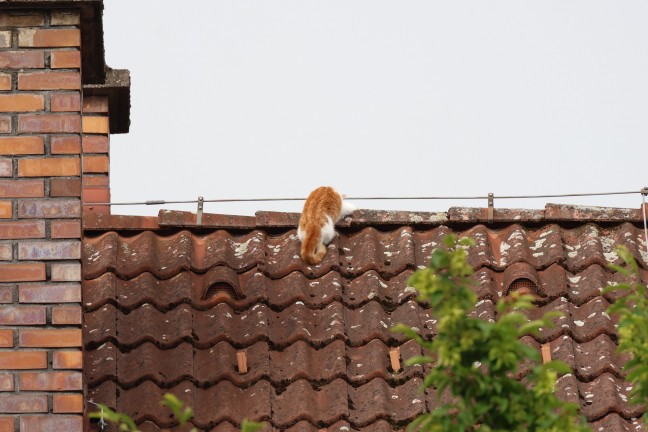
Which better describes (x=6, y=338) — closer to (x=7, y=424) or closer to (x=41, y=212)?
(x=7, y=424)

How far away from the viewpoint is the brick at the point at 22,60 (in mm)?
4719

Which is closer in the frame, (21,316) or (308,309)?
(21,316)

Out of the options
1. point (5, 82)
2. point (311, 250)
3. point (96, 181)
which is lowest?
point (311, 250)

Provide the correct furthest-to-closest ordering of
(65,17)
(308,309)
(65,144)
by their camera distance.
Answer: (308,309) → (65,17) → (65,144)

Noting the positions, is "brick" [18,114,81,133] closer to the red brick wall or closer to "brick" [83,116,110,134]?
the red brick wall

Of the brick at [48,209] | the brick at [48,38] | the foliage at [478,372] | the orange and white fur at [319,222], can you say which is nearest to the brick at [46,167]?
the brick at [48,209]

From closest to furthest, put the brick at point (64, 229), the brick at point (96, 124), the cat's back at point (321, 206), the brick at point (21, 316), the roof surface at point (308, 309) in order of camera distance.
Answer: the brick at point (21, 316) → the brick at point (64, 229) → the roof surface at point (308, 309) → the cat's back at point (321, 206) → the brick at point (96, 124)

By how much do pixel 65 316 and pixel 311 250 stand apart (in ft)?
5.88

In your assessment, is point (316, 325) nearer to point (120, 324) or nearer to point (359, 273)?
point (359, 273)

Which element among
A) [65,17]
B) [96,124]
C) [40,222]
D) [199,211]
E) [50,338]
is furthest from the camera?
[96,124]

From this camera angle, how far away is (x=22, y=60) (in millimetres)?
4727

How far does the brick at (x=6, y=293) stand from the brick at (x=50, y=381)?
0.28 meters

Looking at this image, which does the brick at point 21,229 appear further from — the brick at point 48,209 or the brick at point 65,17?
the brick at point 65,17

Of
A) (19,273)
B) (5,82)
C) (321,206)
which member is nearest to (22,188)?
(19,273)
